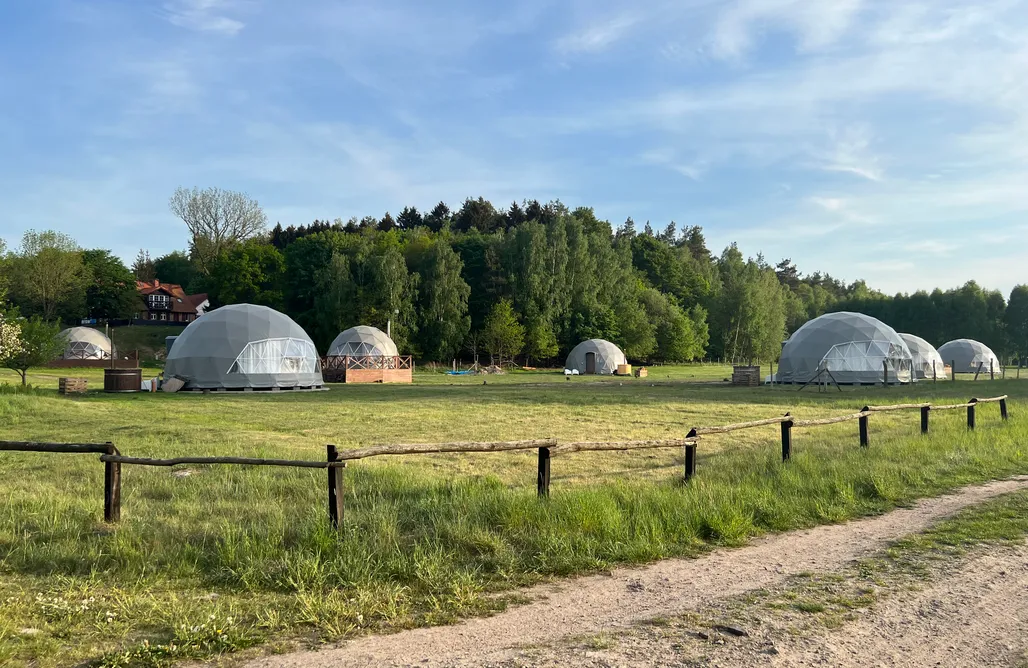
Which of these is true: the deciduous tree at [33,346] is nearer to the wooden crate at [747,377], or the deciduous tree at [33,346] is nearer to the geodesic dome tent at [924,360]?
the wooden crate at [747,377]


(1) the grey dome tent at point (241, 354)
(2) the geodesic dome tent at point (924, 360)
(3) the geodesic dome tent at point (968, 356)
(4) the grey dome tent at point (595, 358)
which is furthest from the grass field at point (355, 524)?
(3) the geodesic dome tent at point (968, 356)

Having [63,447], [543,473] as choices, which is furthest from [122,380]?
[543,473]

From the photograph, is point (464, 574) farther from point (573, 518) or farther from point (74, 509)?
point (74, 509)

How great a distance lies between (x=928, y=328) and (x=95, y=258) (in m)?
102

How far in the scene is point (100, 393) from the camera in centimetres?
2947

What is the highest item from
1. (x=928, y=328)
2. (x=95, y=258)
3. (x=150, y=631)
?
(x=95, y=258)

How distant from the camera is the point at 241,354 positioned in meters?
33.0

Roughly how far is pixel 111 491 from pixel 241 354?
26507mm

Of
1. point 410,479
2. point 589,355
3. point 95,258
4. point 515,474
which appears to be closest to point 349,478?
point 410,479

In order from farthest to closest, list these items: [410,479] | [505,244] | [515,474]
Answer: [505,244], [515,474], [410,479]

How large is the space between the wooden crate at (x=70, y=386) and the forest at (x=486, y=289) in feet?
111

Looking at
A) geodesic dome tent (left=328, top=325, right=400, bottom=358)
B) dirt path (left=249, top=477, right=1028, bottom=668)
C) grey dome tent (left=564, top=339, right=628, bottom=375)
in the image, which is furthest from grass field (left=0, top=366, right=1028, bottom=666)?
grey dome tent (left=564, top=339, right=628, bottom=375)

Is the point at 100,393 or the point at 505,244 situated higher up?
the point at 505,244

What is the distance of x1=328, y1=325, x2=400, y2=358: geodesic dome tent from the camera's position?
1934 inches
